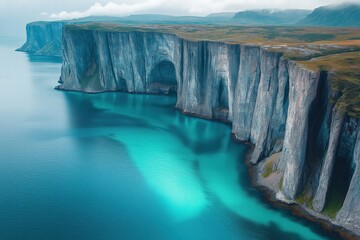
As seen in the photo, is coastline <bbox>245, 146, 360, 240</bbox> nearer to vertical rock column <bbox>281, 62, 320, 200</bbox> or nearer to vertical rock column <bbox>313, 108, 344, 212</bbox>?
vertical rock column <bbox>313, 108, 344, 212</bbox>

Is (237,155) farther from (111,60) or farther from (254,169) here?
(111,60)

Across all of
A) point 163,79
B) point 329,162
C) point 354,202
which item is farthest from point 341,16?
point 354,202

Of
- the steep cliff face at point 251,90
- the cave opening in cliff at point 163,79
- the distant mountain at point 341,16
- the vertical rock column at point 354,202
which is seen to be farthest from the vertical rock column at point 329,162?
the distant mountain at point 341,16

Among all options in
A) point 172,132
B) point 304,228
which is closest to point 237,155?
point 172,132

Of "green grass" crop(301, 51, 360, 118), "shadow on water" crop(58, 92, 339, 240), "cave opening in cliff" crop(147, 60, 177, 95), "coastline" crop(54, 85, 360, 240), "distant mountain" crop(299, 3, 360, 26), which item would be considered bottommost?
"shadow on water" crop(58, 92, 339, 240)

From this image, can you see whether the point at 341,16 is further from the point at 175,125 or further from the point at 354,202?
the point at 354,202

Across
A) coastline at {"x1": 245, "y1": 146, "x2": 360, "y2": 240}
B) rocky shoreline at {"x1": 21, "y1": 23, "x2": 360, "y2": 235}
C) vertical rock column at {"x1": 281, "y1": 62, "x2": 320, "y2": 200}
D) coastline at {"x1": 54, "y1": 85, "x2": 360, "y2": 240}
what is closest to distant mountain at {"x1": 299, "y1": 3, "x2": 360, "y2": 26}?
rocky shoreline at {"x1": 21, "y1": 23, "x2": 360, "y2": 235}
